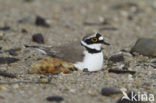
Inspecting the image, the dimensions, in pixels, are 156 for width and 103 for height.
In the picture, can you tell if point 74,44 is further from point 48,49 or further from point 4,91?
point 4,91

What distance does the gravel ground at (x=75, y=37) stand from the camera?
16.4 ft

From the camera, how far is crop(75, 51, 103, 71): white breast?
5.75 metres

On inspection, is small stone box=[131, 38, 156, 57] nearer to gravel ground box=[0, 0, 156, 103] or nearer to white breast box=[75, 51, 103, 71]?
gravel ground box=[0, 0, 156, 103]

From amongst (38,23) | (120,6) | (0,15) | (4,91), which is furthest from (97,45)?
(120,6)

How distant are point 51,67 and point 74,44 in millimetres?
581

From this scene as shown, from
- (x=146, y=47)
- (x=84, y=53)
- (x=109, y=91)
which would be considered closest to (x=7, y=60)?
(x=84, y=53)

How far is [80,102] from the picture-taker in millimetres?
4699

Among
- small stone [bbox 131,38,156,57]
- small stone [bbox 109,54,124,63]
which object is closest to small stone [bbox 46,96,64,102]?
small stone [bbox 109,54,124,63]

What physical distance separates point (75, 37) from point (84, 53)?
2659 mm

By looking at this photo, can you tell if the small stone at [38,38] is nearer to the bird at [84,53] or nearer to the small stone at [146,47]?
the bird at [84,53]

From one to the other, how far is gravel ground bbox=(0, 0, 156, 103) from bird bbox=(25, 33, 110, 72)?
0.13 metres

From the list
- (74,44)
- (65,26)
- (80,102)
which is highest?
(65,26)

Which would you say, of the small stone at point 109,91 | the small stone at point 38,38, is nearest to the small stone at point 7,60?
the small stone at point 38,38

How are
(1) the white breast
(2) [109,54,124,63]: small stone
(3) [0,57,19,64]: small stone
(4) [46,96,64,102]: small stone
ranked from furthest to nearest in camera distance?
(2) [109,54,124,63]: small stone → (3) [0,57,19,64]: small stone → (1) the white breast → (4) [46,96,64,102]: small stone
